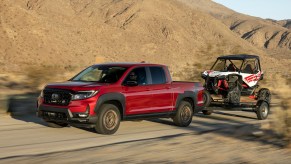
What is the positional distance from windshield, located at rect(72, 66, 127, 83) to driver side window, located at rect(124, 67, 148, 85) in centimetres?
20

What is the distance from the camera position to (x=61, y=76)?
22750 millimetres

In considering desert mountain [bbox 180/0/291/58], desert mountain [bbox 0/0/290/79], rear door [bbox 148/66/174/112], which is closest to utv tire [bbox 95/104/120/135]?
rear door [bbox 148/66/174/112]

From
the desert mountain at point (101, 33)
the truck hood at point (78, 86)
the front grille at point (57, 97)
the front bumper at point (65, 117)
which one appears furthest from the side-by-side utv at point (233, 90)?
the desert mountain at point (101, 33)

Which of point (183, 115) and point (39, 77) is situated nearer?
point (183, 115)

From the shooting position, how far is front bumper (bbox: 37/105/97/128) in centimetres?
1132

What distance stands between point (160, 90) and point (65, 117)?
9.04 ft

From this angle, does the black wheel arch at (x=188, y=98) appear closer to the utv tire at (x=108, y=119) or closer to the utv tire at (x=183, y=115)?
the utv tire at (x=183, y=115)

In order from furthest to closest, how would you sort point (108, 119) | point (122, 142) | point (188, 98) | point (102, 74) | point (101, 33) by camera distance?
point (101, 33), point (188, 98), point (102, 74), point (108, 119), point (122, 142)

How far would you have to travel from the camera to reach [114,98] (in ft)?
38.2

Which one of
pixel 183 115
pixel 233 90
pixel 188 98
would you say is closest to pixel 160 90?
pixel 183 115

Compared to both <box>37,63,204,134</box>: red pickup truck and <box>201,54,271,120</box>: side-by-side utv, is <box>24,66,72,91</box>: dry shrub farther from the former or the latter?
<box>37,63,204,134</box>: red pickup truck

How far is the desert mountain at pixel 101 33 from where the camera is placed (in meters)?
64.4

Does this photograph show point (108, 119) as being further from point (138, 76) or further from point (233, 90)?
point (233, 90)

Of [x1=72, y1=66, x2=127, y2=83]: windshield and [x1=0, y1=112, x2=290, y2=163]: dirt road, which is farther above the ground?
[x1=72, y1=66, x2=127, y2=83]: windshield
